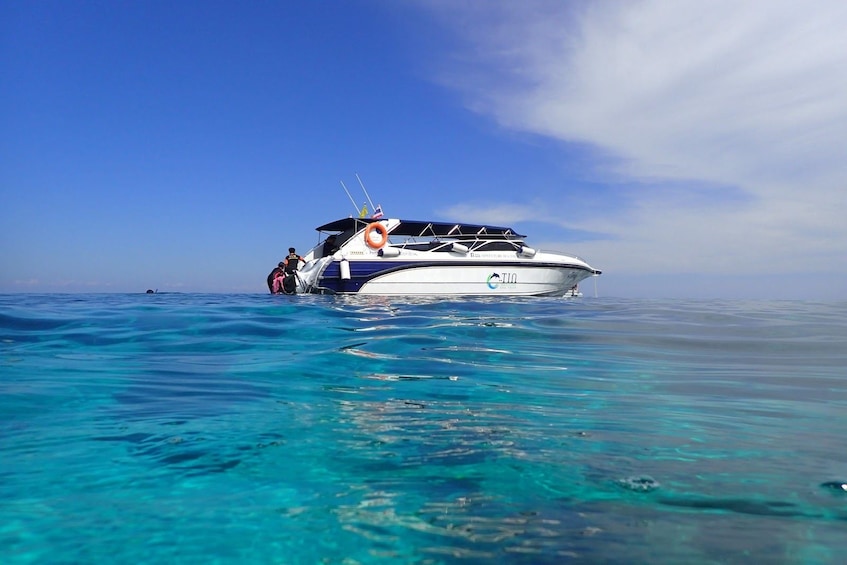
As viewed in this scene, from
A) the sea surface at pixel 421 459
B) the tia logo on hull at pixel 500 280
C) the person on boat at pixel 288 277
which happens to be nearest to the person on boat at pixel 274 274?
the person on boat at pixel 288 277

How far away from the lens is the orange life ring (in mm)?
18328

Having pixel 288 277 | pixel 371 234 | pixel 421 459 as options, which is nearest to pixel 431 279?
pixel 371 234

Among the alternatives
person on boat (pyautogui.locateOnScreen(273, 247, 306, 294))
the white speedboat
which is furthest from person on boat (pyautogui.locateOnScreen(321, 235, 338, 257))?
person on boat (pyautogui.locateOnScreen(273, 247, 306, 294))

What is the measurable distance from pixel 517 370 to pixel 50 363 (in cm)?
451

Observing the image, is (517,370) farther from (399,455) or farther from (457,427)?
(399,455)

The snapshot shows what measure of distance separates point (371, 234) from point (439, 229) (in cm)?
328

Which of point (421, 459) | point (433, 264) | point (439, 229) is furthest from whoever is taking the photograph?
point (439, 229)

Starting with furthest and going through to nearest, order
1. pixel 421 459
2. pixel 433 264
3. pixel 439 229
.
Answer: pixel 439 229 → pixel 433 264 → pixel 421 459

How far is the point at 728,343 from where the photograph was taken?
6.23 metres

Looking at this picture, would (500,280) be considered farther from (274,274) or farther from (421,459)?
(421,459)

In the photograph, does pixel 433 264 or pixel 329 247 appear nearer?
pixel 433 264

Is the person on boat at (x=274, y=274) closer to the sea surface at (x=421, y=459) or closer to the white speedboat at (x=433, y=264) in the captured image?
the white speedboat at (x=433, y=264)

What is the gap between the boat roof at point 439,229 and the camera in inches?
779

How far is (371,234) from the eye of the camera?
1841 centimetres
